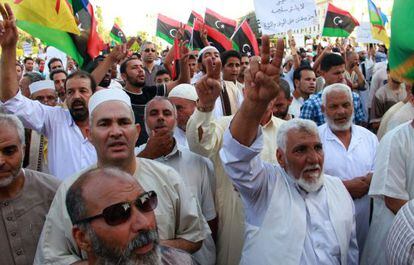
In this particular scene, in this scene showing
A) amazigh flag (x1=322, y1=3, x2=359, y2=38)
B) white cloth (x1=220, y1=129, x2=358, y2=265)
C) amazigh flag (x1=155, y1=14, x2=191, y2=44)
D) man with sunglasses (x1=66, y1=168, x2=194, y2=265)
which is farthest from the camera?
amazigh flag (x1=155, y1=14, x2=191, y2=44)

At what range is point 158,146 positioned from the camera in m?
3.16

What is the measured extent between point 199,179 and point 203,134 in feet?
0.99

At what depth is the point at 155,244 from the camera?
1765 mm

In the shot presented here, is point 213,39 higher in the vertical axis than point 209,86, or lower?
higher

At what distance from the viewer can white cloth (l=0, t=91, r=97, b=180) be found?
141 inches

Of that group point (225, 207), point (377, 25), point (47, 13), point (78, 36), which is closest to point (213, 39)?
point (377, 25)

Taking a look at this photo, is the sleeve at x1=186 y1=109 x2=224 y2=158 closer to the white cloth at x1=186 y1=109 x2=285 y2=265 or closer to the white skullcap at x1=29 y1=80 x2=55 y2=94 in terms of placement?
the white cloth at x1=186 y1=109 x2=285 y2=265

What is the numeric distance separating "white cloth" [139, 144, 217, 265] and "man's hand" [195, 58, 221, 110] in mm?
410

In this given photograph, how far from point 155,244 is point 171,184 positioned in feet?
2.67

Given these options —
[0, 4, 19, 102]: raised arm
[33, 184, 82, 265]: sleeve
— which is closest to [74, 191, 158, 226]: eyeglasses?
[33, 184, 82, 265]: sleeve

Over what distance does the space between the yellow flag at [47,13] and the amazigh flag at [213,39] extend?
381 cm

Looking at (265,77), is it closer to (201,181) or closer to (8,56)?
(201,181)

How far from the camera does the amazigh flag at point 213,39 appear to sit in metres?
7.98

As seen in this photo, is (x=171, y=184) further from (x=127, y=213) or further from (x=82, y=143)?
Result: (x=82, y=143)
